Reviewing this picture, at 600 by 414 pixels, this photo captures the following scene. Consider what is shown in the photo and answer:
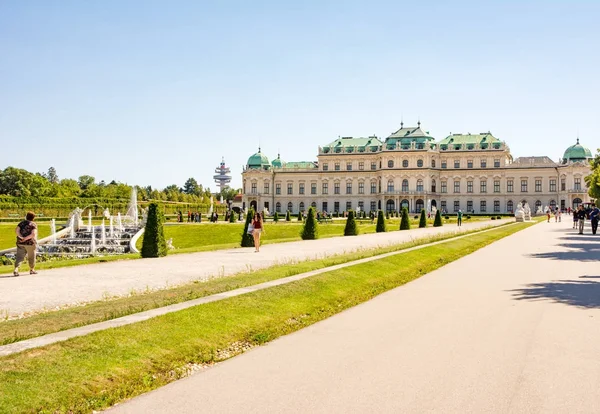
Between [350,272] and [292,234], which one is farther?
[292,234]

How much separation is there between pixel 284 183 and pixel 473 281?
93.2m

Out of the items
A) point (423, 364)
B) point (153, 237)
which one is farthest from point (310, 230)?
point (423, 364)

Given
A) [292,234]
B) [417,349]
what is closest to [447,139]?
[292,234]

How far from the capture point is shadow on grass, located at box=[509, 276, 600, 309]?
10.4 meters

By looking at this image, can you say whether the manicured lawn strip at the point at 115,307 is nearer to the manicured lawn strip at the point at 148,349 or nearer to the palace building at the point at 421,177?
the manicured lawn strip at the point at 148,349

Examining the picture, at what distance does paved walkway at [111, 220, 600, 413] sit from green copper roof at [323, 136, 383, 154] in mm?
92882

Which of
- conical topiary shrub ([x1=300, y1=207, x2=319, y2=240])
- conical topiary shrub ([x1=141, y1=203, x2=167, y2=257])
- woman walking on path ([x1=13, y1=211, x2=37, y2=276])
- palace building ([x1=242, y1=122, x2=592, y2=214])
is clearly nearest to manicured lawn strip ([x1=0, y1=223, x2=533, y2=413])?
woman walking on path ([x1=13, y1=211, x2=37, y2=276])

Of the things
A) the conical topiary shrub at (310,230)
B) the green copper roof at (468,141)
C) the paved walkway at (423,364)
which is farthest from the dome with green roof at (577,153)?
the paved walkway at (423,364)

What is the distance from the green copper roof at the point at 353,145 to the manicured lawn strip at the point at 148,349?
304 feet

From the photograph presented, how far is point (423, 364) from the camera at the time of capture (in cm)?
651

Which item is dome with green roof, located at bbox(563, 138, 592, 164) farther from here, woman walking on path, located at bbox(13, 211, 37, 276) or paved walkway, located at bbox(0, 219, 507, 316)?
woman walking on path, located at bbox(13, 211, 37, 276)

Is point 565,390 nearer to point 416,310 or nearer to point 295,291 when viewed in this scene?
point 416,310

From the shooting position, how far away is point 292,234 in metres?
42.4

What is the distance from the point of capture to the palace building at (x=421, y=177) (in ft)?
311
